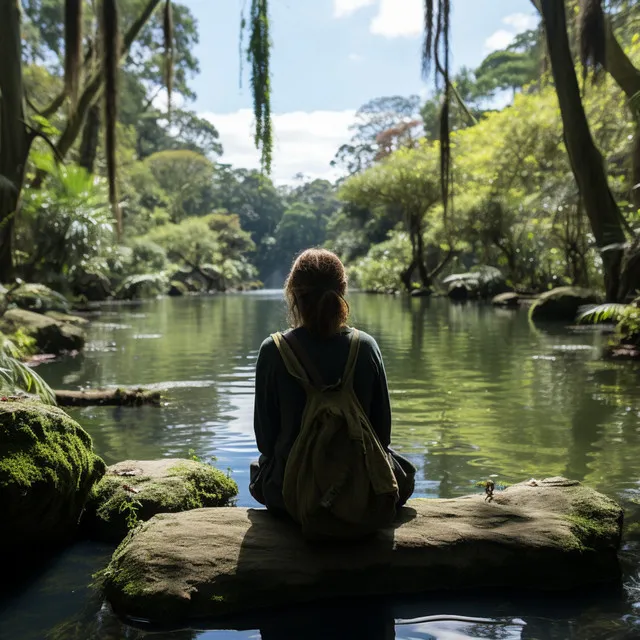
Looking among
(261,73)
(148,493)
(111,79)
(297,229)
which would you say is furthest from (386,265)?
(261,73)

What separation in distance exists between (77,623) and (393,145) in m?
58.4

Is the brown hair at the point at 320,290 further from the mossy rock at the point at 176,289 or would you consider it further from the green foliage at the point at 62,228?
the mossy rock at the point at 176,289

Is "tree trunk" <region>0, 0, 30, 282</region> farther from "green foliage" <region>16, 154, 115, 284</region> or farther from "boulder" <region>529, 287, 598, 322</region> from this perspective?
"boulder" <region>529, 287, 598, 322</region>

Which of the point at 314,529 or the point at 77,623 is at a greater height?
the point at 314,529

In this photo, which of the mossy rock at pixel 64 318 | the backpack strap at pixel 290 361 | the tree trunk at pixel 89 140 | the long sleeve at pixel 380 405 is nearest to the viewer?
the backpack strap at pixel 290 361

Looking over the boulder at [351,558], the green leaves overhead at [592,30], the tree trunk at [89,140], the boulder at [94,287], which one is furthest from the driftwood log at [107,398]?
the boulder at [94,287]

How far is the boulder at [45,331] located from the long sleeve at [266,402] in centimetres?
912

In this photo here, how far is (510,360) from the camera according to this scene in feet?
34.1

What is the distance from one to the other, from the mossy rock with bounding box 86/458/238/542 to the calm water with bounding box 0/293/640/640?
0.13 metres

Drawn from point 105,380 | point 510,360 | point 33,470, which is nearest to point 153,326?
point 105,380

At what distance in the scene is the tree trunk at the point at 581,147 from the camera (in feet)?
38.3

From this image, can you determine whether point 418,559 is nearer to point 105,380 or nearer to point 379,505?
point 379,505

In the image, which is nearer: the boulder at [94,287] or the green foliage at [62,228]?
the green foliage at [62,228]

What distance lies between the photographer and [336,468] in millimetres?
2648
